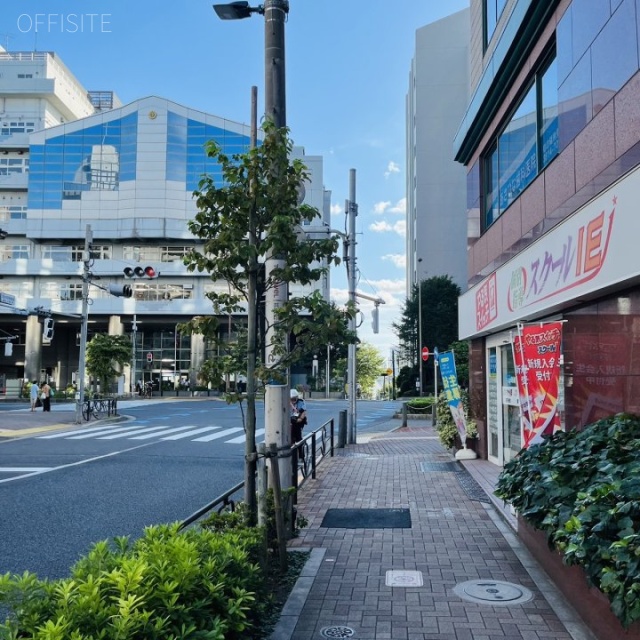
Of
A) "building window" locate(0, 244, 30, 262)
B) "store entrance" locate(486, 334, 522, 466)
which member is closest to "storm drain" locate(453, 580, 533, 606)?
"store entrance" locate(486, 334, 522, 466)

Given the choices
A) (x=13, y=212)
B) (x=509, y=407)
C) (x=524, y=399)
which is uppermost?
(x=13, y=212)

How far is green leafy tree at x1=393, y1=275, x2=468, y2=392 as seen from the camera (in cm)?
5753

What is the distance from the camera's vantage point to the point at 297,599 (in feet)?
16.9

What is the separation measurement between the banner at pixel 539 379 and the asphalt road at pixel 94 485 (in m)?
5.02

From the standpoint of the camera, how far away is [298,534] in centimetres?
739

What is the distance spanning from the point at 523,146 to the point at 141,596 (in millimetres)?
10149

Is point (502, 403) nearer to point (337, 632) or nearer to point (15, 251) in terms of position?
point (337, 632)

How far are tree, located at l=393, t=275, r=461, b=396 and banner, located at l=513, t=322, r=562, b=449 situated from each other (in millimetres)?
48731

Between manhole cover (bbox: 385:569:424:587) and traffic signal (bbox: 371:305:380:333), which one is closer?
manhole cover (bbox: 385:569:424:587)

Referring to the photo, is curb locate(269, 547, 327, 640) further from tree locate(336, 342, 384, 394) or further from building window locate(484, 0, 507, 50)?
tree locate(336, 342, 384, 394)

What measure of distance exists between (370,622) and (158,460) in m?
11.5

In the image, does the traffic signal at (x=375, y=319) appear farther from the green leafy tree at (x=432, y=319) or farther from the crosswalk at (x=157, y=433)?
the green leafy tree at (x=432, y=319)

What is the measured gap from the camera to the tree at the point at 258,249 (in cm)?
555

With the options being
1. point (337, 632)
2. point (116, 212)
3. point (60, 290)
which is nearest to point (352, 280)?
point (337, 632)
